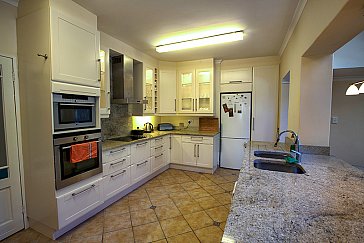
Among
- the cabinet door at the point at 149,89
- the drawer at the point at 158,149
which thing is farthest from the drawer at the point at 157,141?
the cabinet door at the point at 149,89

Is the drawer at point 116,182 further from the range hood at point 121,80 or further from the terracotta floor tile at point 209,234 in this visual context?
the terracotta floor tile at point 209,234

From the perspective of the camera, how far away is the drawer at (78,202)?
5.94 feet

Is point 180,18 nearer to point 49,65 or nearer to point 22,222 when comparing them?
point 49,65

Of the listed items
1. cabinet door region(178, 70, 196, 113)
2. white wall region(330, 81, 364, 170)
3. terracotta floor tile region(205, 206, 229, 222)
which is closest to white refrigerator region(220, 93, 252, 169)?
cabinet door region(178, 70, 196, 113)

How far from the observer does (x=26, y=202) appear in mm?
2033

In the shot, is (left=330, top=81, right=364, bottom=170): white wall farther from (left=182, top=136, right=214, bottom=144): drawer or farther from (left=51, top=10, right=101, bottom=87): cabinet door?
(left=51, top=10, right=101, bottom=87): cabinet door

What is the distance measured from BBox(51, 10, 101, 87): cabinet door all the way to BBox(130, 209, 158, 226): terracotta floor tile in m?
1.71

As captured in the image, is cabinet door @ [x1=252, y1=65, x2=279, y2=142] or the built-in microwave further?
cabinet door @ [x1=252, y1=65, x2=279, y2=142]

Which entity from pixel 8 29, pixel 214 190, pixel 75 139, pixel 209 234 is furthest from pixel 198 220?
pixel 8 29

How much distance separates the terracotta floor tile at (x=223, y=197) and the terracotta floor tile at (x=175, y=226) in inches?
28.9

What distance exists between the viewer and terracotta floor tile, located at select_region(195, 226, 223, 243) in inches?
73.1

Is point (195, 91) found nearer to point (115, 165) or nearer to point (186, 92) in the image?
point (186, 92)

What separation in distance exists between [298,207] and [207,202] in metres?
1.94

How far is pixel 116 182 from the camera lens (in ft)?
8.38
